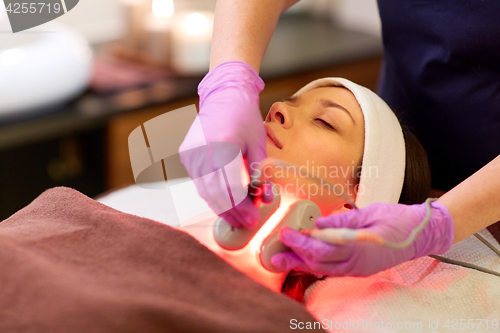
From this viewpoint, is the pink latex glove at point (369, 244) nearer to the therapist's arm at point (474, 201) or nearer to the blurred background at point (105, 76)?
the therapist's arm at point (474, 201)

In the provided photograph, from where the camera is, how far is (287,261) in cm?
85

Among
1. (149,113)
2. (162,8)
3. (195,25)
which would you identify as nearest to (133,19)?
(162,8)

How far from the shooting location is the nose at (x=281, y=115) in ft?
3.56

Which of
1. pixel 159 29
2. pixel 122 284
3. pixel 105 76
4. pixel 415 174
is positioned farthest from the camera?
pixel 159 29

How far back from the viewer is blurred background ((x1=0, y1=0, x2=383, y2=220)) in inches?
65.4

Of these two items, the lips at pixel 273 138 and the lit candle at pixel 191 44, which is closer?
the lips at pixel 273 138

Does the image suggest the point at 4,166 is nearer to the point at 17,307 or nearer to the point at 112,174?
the point at 112,174

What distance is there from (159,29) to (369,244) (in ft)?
5.63

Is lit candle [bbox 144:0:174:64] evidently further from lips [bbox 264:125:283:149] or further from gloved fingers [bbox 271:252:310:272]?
gloved fingers [bbox 271:252:310:272]

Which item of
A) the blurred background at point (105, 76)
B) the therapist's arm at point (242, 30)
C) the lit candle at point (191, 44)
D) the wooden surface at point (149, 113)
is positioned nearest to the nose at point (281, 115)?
the therapist's arm at point (242, 30)

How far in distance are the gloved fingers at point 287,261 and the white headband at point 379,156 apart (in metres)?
0.31

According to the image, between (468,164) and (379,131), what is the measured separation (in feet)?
1.02

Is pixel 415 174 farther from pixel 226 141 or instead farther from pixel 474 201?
pixel 226 141

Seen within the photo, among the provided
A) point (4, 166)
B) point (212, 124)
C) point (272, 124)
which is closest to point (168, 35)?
point (4, 166)
